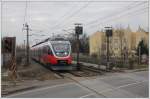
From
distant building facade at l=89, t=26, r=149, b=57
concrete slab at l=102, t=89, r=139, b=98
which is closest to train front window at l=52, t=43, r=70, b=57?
concrete slab at l=102, t=89, r=139, b=98

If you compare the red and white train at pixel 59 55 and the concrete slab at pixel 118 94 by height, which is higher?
the red and white train at pixel 59 55

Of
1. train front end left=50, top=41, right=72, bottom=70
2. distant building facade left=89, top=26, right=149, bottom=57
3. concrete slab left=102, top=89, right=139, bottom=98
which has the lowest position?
concrete slab left=102, top=89, right=139, bottom=98

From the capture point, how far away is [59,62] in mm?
36156

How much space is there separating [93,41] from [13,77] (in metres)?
82.0

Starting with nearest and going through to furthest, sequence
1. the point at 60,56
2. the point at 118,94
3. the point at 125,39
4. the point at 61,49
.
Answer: the point at 118,94, the point at 60,56, the point at 61,49, the point at 125,39

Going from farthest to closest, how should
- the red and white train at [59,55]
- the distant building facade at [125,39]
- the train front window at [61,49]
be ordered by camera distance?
the distant building facade at [125,39] < the train front window at [61,49] < the red and white train at [59,55]

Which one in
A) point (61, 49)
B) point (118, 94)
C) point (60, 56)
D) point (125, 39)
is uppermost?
point (125, 39)

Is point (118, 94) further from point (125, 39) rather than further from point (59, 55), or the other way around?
point (125, 39)

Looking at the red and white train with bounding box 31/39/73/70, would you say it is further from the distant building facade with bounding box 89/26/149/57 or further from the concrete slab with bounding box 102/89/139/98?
the distant building facade with bounding box 89/26/149/57

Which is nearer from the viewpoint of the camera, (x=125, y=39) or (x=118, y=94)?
(x=118, y=94)

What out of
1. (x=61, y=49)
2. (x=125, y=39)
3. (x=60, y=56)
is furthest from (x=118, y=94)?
(x=125, y=39)

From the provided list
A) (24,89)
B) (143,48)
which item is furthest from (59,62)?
(143,48)

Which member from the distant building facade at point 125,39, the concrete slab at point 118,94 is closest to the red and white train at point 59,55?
the concrete slab at point 118,94

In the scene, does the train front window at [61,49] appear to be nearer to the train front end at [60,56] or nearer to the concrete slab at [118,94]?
the train front end at [60,56]
